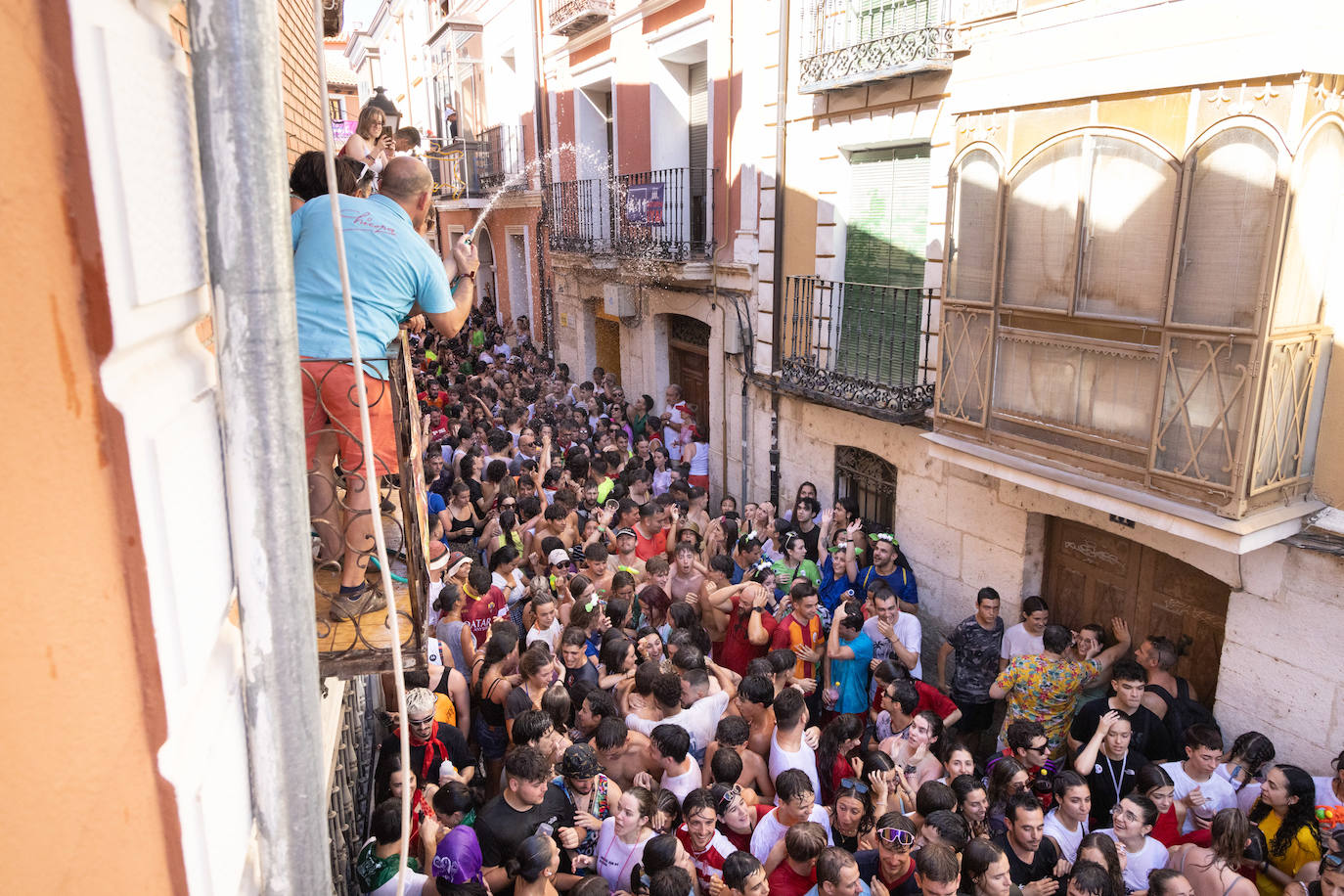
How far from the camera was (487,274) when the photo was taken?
24.9 metres

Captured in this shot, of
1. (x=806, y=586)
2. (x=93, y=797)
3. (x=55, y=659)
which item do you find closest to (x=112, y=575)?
(x=55, y=659)

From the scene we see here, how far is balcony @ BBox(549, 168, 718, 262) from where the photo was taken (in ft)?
39.5

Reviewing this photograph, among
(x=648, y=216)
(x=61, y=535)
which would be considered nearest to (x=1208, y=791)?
(x=61, y=535)


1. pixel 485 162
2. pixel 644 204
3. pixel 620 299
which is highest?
pixel 485 162

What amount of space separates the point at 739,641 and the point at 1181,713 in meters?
2.89

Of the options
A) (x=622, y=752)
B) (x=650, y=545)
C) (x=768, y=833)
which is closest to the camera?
(x=768, y=833)

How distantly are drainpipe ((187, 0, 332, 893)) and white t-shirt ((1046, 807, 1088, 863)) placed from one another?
4.18 metres

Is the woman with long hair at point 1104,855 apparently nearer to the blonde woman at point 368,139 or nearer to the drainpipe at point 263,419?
the drainpipe at point 263,419

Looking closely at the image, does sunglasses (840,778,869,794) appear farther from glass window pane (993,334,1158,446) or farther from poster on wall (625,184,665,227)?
poster on wall (625,184,665,227)

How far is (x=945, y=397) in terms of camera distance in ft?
24.2

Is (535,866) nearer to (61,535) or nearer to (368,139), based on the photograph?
(61,535)

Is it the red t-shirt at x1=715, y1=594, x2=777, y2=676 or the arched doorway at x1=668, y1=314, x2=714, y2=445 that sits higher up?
the arched doorway at x1=668, y1=314, x2=714, y2=445

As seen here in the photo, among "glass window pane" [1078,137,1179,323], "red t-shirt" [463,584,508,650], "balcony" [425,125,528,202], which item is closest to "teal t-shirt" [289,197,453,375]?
"red t-shirt" [463,584,508,650]

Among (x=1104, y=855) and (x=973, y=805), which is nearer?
(x=1104, y=855)
